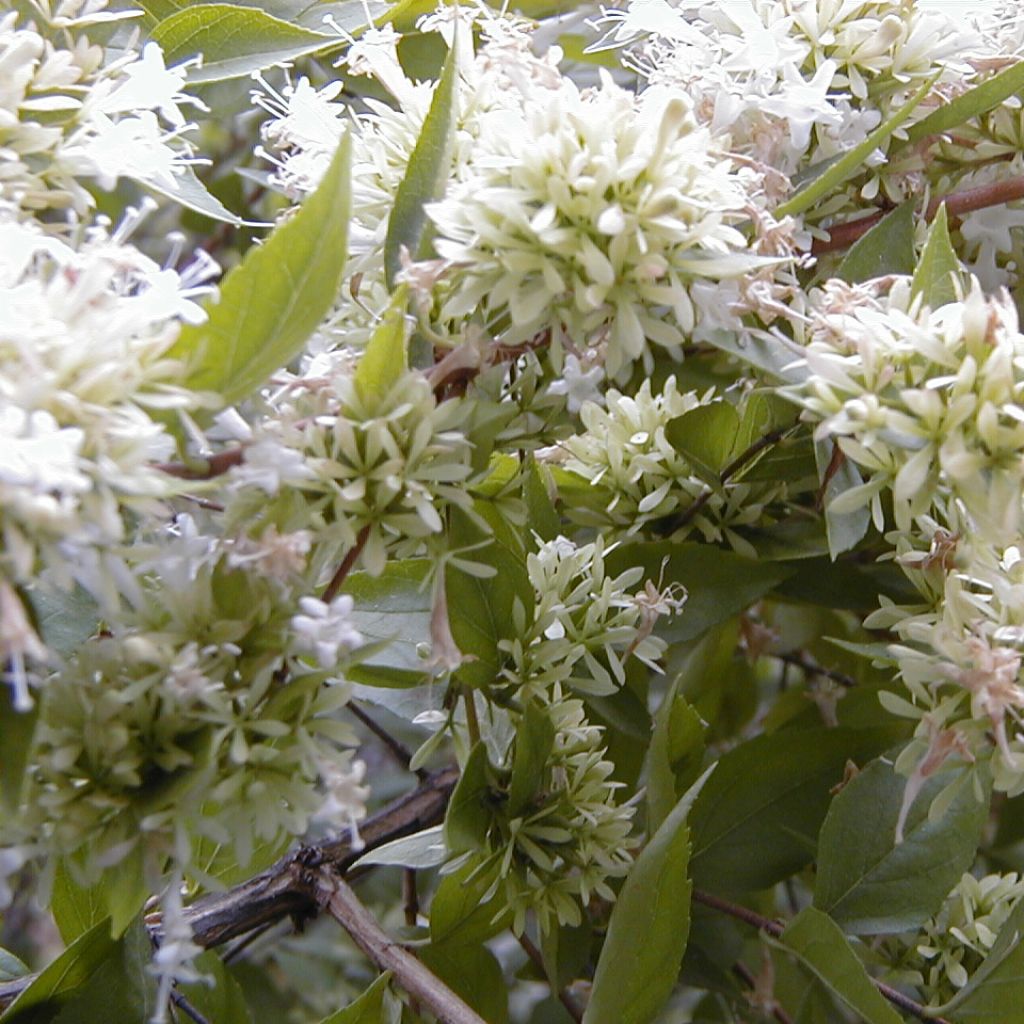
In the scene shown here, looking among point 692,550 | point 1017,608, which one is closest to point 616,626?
point 692,550

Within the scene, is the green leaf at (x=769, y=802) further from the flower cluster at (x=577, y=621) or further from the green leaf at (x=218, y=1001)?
the green leaf at (x=218, y=1001)

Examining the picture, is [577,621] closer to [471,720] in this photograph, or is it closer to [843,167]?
[471,720]

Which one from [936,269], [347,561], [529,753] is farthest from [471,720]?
[936,269]

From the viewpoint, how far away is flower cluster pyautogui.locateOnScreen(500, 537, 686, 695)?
1.83ft

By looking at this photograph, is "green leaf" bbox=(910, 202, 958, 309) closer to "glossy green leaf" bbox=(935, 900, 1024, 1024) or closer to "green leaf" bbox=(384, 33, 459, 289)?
"green leaf" bbox=(384, 33, 459, 289)

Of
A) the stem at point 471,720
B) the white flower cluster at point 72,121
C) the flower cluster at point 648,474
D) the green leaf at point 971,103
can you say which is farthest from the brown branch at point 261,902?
the green leaf at point 971,103

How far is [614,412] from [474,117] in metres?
0.18

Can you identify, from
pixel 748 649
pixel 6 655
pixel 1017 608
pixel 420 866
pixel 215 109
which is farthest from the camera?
pixel 748 649

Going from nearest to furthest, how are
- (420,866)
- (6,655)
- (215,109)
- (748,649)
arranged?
(6,655) → (420,866) → (215,109) → (748,649)

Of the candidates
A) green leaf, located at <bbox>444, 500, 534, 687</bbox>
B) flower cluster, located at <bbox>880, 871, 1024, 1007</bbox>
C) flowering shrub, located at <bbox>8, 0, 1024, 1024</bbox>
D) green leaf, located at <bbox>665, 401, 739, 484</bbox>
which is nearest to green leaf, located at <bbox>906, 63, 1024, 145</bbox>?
flowering shrub, located at <bbox>8, 0, 1024, 1024</bbox>

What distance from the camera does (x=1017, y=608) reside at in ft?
1.60

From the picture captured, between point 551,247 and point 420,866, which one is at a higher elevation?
point 551,247

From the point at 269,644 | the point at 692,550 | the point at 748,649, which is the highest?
the point at 269,644

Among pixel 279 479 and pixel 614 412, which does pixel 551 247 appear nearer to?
pixel 279 479
